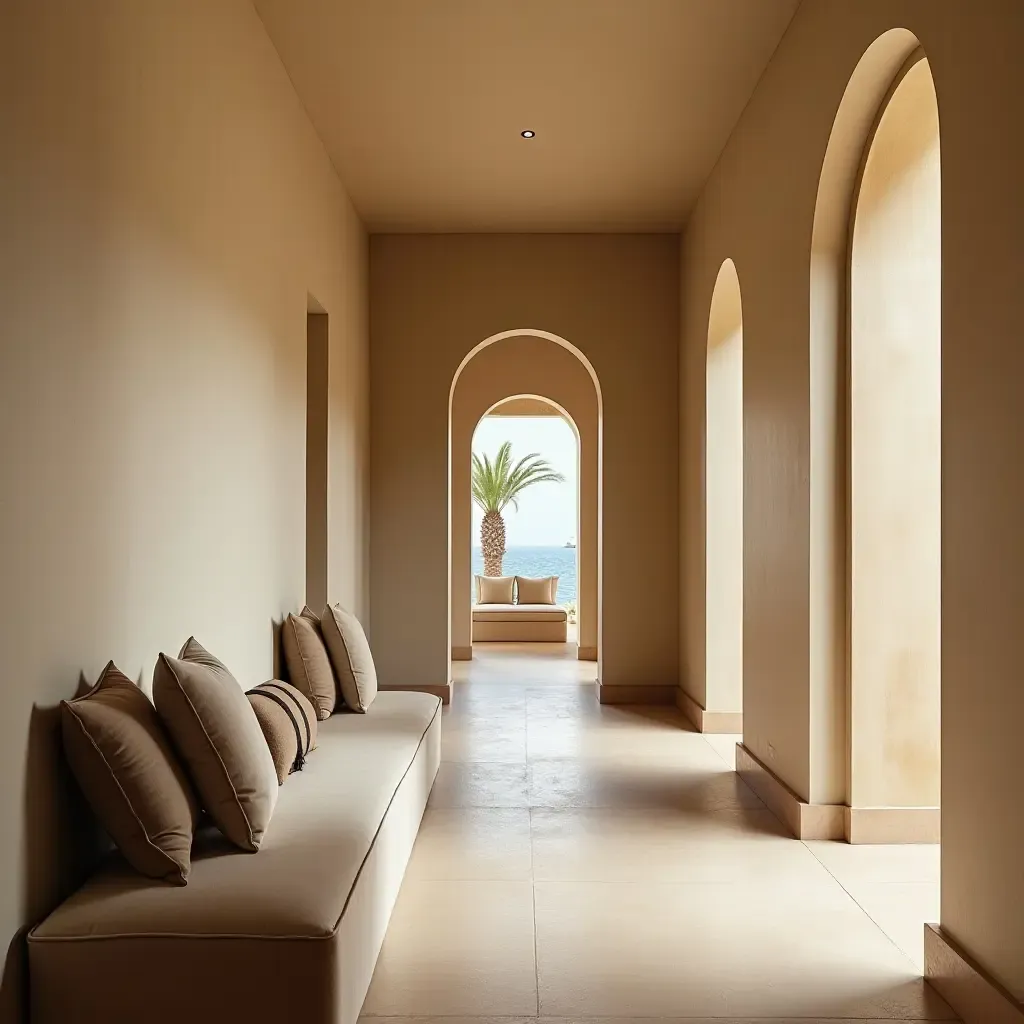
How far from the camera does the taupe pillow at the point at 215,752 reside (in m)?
2.68

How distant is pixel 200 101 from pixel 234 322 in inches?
31.5

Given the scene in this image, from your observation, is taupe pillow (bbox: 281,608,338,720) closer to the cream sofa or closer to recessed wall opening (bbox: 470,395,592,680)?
the cream sofa

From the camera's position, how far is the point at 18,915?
2285 mm

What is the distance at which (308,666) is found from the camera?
187 inches

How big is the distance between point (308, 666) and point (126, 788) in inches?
90.5

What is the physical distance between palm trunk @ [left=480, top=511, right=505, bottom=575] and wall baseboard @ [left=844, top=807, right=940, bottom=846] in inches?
421

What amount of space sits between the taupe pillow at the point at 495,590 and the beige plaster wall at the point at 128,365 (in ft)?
26.5

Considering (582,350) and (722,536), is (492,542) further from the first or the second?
(722,536)

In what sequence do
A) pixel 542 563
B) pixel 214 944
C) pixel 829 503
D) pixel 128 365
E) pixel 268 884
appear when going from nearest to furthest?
pixel 214 944
pixel 268 884
pixel 128 365
pixel 829 503
pixel 542 563

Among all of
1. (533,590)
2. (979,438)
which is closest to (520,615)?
(533,590)

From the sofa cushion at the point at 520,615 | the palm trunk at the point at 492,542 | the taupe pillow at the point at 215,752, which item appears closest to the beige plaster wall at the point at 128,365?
the taupe pillow at the point at 215,752

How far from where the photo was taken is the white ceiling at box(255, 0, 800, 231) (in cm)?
460

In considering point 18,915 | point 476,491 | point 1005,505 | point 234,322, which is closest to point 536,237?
point 234,322

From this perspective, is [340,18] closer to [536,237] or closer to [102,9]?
[102,9]
